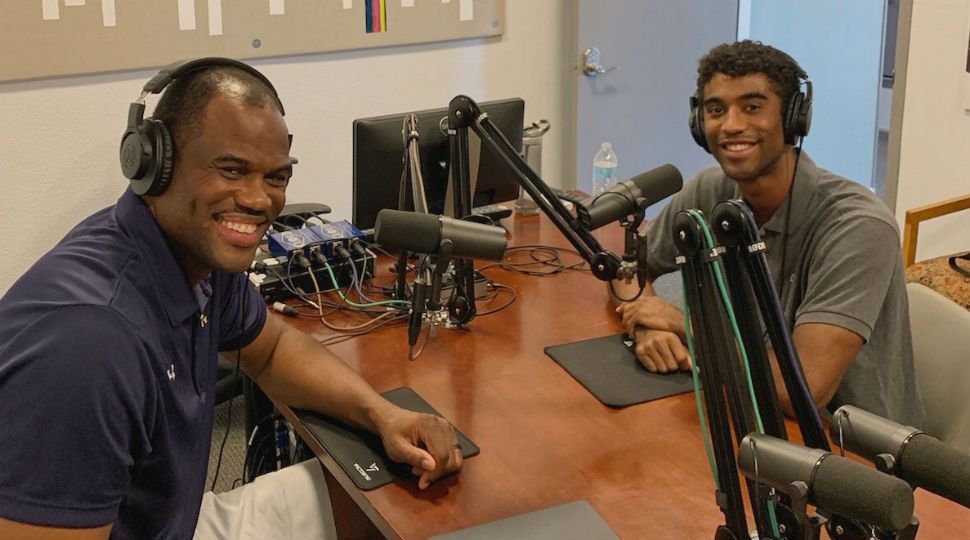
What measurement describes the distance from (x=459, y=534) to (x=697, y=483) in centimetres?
37

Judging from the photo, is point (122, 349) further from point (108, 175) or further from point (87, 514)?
point (108, 175)

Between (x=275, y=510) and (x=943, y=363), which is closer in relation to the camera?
(x=275, y=510)

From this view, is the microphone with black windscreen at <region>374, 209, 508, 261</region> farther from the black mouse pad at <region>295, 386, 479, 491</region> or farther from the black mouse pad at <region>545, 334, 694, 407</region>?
the black mouse pad at <region>545, 334, 694, 407</region>

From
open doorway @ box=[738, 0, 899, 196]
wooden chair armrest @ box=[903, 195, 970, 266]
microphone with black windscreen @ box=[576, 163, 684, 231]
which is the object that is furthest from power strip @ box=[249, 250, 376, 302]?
open doorway @ box=[738, 0, 899, 196]

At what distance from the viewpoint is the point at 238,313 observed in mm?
1704

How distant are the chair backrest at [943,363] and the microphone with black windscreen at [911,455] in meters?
0.97

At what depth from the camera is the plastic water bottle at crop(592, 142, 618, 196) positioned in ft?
12.0

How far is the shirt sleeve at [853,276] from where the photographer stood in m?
1.68

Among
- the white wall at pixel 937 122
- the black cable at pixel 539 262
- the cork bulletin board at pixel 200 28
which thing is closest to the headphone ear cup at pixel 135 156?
the black cable at pixel 539 262

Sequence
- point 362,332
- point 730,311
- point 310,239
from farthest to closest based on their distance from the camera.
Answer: point 310,239
point 362,332
point 730,311

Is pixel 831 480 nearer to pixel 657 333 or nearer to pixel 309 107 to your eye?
pixel 657 333

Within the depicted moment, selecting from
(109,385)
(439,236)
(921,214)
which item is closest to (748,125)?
(439,236)

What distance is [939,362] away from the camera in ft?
6.01

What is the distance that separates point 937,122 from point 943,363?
1.93 meters
